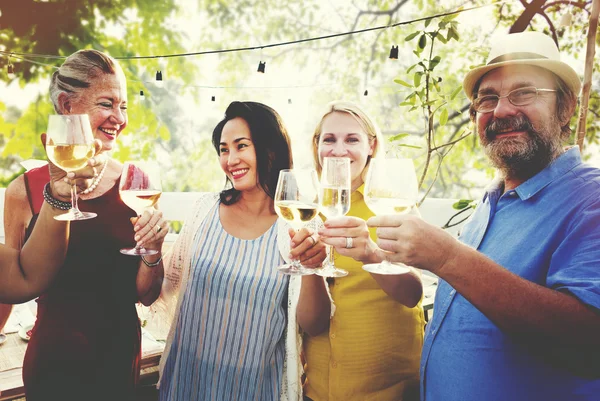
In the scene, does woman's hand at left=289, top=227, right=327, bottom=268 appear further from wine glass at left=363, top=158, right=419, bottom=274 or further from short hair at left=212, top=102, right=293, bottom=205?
short hair at left=212, top=102, right=293, bottom=205

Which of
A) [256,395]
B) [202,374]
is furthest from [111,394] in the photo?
[256,395]

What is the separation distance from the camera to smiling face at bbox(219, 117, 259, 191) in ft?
6.50

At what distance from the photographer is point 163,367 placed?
1.83 metres

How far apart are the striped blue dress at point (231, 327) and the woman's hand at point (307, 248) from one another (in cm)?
32

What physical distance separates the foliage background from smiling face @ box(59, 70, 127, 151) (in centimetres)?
235

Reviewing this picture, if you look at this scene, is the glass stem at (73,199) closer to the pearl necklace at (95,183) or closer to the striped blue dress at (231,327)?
the pearl necklace at (95,183)

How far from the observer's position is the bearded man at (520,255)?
1.01 meters

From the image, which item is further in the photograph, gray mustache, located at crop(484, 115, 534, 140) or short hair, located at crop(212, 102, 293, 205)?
short hair, located at crop(212, 102, 293, 205)

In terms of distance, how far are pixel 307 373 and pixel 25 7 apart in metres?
5.26

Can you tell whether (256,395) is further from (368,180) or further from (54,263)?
(368,180)

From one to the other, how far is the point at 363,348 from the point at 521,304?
30.8 inches

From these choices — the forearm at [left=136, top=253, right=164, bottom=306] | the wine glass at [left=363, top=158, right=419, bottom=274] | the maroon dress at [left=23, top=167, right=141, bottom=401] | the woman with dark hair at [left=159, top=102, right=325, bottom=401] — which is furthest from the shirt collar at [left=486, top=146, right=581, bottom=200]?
the maroon dress at [left=23, top=167, right=141, bottom=401]

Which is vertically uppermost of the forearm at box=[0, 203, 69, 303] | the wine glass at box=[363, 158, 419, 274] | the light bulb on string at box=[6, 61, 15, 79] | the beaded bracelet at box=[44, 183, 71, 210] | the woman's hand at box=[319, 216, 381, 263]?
the light bulb on string at box=[6, 61, 15, 79]

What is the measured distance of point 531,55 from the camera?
1427 mm
